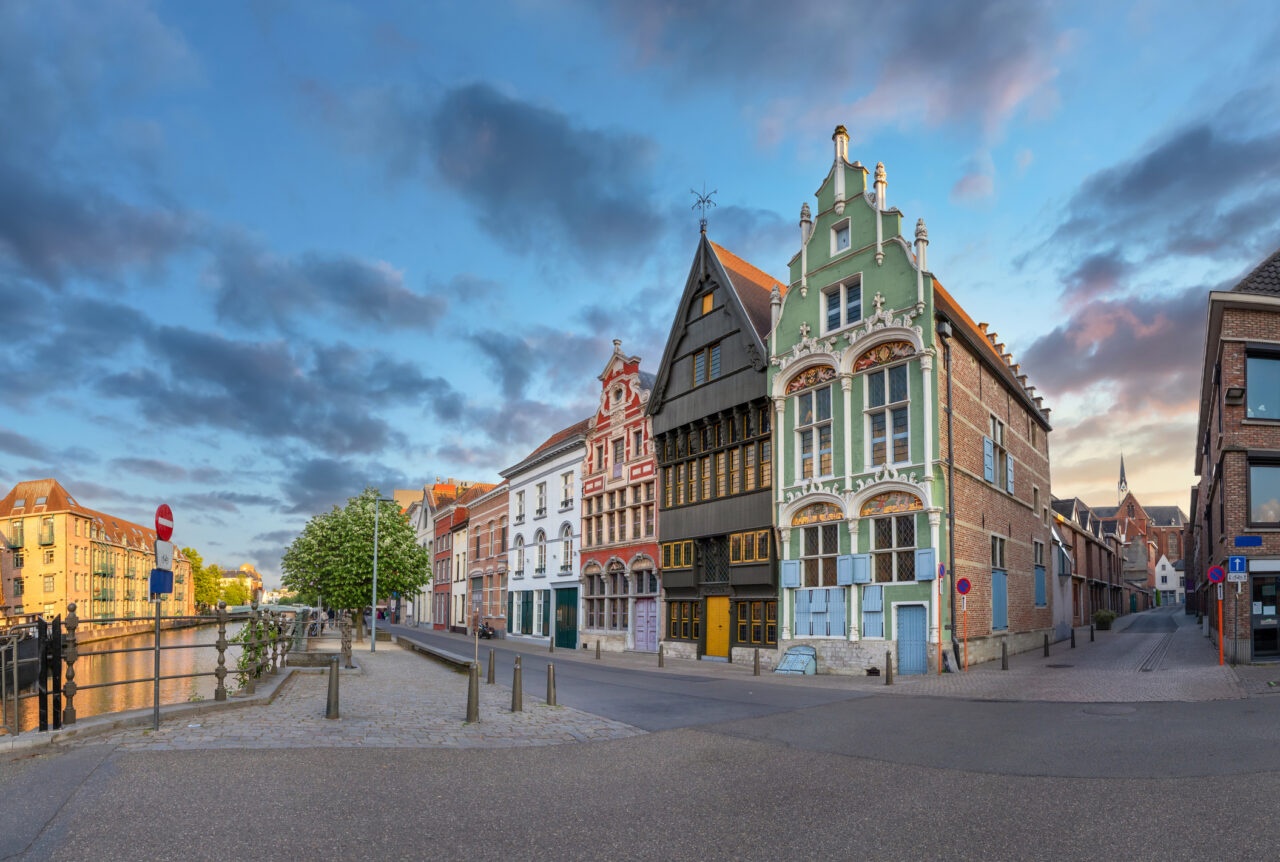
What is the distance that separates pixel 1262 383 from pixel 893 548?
1013 centimetres

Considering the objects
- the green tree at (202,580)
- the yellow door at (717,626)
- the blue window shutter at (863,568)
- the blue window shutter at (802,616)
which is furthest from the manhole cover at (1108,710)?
the green tree at (202,580)

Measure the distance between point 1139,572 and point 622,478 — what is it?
105 metres

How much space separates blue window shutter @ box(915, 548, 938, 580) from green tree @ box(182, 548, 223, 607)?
13727 cm

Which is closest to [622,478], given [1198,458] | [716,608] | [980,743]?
[716,608]

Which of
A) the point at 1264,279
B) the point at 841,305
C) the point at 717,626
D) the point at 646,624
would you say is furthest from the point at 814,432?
the point at 646,624

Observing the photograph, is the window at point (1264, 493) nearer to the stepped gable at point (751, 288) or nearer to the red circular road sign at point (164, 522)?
the stepped gable at point (751, 288)

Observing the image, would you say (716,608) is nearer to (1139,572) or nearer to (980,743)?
(980,743)

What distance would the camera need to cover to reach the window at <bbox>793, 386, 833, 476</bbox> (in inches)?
1085

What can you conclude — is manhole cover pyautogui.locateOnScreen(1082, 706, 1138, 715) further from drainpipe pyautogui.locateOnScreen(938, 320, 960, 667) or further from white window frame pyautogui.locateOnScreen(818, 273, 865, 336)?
white window frame pyautogui.locateOnScreen(818, 273, 865, 336)

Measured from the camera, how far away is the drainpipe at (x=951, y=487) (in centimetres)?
2408

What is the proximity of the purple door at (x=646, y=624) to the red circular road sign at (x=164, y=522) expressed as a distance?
26487mm

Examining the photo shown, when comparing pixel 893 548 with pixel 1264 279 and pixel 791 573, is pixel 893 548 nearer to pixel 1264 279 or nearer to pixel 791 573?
pixel 791 573

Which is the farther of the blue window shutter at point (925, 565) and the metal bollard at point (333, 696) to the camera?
the blue window shutter at point (925, 565)

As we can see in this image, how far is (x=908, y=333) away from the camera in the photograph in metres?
25.0
